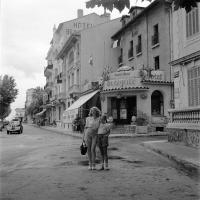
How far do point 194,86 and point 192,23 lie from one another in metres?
2.79

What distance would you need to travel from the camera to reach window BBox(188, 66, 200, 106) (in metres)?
14.2

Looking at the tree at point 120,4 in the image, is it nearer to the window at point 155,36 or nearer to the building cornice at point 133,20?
the building cornice at point 133,20

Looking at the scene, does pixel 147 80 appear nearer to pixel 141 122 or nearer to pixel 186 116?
pixel 141 122

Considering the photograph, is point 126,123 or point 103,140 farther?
point 126,123

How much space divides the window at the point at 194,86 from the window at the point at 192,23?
166cm

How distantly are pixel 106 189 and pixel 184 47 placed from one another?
10.6 meters

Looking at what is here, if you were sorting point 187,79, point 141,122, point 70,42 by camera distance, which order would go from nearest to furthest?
point 187,79
point 141,122
point 70,42

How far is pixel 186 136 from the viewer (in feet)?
46.3

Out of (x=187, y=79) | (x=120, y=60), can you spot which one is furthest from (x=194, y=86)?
(x=120, y=60)

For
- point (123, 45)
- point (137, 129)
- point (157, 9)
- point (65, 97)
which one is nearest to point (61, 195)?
point (137, 129)

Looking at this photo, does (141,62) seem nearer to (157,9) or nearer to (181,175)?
(157,9)

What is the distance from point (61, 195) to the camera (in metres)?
5.82

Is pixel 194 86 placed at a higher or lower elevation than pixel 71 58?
lower

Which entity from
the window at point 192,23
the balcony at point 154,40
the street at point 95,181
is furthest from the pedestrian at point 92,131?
the balcony at point 154,40
